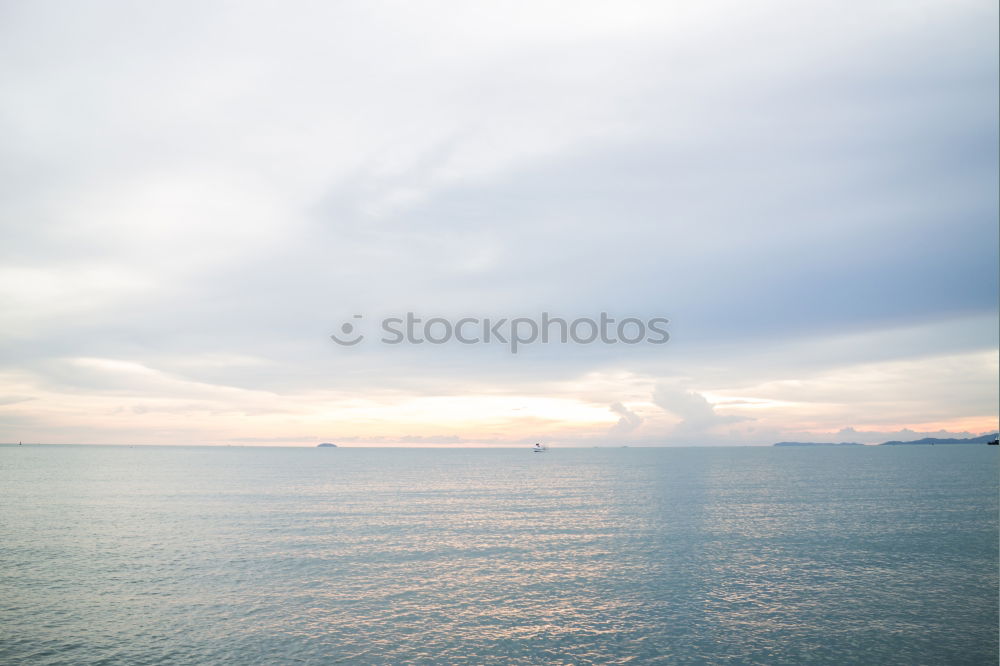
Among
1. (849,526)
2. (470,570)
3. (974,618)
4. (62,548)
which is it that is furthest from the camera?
(849,526)

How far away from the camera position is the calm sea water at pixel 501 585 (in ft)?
137

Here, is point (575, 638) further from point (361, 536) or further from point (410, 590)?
point (361, 536)

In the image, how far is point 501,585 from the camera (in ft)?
188

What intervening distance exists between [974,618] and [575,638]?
1269 inches

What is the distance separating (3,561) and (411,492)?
91.3 m

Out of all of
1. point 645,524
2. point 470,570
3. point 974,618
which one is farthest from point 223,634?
point 645,524

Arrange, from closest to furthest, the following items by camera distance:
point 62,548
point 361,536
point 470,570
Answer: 1. point 470,570
2. point 62,548
3. point 361,536

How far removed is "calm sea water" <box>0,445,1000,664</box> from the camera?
137ft

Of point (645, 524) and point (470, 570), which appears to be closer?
point (470, 570)

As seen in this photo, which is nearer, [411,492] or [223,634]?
[223,634]

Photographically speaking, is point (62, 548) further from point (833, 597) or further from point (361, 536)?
point (833, 597)

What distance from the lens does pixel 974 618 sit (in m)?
47.4

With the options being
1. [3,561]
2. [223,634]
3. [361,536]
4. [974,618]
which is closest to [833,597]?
[974,618]

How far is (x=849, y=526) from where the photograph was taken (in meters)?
90.0
